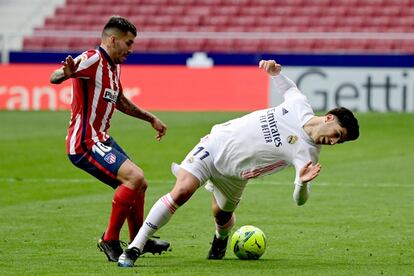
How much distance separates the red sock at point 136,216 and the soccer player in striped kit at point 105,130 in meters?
0.11

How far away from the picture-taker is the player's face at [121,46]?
9602 millimetres

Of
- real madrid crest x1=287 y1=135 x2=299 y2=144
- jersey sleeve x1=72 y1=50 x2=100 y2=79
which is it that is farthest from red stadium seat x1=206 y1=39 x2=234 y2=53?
real madrid crest x1=287 y1=135 x2=299 y2=144

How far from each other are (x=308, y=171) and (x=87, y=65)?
209 centimetres

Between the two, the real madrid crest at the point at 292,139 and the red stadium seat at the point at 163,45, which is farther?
the red stadium seat at the point at 163,45

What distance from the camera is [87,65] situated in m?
9.38

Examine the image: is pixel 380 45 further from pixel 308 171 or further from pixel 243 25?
pixel 308 171

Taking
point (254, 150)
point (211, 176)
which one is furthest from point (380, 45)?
point (254, 150)

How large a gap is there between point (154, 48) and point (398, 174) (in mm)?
17167

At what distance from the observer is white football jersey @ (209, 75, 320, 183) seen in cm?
908

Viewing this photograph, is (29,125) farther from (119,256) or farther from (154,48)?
(119,256)

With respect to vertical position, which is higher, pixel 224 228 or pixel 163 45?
pixel 224 228

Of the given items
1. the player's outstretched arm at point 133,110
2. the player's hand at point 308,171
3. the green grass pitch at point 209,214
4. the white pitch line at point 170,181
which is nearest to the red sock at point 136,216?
the green grass pitch at point 209,214

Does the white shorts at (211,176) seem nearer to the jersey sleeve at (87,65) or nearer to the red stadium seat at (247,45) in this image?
the jersey sleeve at (87,65)

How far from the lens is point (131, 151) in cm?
2022
